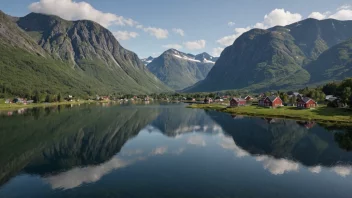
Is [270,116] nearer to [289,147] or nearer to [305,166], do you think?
[289,147]

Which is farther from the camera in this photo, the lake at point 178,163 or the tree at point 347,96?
the tree at point 347,96

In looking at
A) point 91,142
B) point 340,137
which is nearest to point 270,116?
point 340,137

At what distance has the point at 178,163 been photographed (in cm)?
5309

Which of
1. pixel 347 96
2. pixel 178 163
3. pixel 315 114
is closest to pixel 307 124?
pixel 315 114

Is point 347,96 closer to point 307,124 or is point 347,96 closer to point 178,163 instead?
point 307,124

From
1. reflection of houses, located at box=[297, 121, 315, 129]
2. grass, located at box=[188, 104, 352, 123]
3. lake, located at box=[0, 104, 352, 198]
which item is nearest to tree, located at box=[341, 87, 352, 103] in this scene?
grass, located at box=[188, 104, 352, 123]

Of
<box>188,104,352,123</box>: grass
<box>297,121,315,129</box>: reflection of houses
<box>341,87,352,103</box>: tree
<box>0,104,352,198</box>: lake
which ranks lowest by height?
<box>0,104,352,198</box>: lake

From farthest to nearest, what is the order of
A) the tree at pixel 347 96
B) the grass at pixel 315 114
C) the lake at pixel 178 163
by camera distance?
the tree at pixel 347 96 < the grass at pixel 315 114 < the lake at pixel 178 163

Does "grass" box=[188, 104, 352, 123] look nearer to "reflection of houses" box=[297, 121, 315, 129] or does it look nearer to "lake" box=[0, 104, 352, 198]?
"reflection of houses" box=[297, 121, 315, 129]

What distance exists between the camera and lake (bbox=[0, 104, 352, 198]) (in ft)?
125

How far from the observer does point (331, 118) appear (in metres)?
104

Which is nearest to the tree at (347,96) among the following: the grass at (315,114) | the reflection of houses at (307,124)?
the grass at (315,114)

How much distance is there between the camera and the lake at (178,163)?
38062mm

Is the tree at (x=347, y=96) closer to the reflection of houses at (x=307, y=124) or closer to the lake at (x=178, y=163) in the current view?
the reflection of houses at (x=307, y=124)
